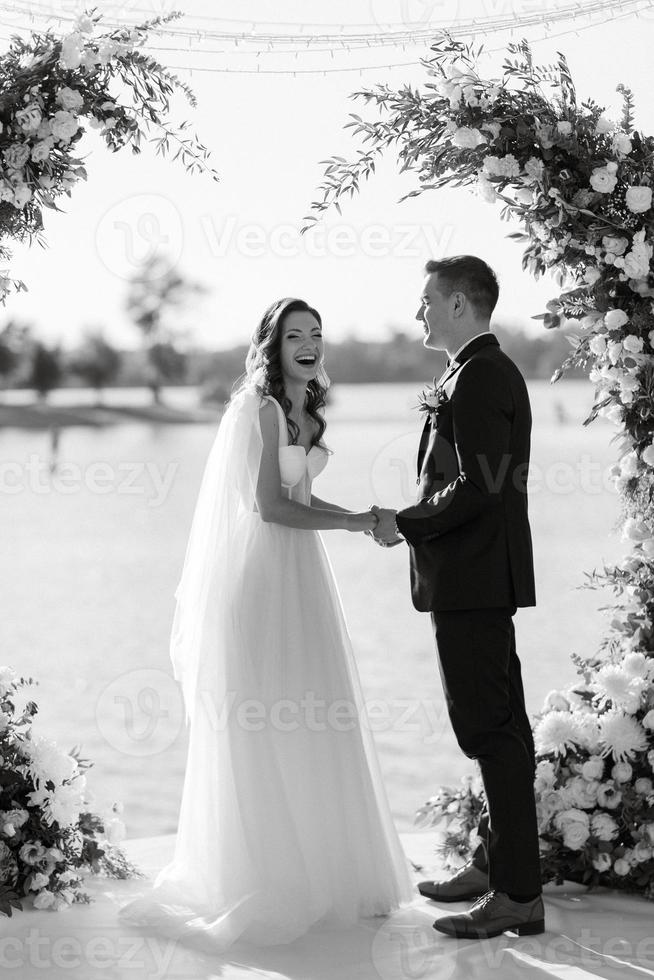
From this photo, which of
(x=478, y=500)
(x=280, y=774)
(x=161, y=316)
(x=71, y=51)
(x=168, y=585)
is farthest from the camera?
(x=161, y=316)

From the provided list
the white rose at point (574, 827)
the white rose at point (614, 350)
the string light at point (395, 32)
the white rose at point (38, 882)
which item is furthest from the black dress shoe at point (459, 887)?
the string light at point (395, 32)

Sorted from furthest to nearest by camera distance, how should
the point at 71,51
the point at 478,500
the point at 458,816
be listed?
1. the point at 458,816
2. the point at 71,51
3. the point at 478,500

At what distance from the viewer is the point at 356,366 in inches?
942

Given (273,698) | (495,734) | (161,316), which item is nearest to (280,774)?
(273,698)

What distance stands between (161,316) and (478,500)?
28241mm

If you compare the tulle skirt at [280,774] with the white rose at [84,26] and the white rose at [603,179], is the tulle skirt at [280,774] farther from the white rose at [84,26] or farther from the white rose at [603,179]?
the white rose at [84,26]

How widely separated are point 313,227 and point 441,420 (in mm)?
838

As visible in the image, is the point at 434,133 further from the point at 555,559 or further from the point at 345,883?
the point at 555,559

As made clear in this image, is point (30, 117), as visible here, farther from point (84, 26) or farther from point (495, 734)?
point (495, 734)

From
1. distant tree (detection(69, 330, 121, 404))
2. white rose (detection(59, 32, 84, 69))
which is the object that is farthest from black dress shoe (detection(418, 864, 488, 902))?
distant tree (detection(69, 330, 121, 404))

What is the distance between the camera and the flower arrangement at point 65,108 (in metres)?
3.56

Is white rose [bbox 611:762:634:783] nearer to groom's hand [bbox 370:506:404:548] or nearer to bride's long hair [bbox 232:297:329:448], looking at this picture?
groom's hand [bbox 370:506:404:548]

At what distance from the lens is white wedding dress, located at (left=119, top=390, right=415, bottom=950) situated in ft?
11.7

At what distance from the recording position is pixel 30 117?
11.6 feet
